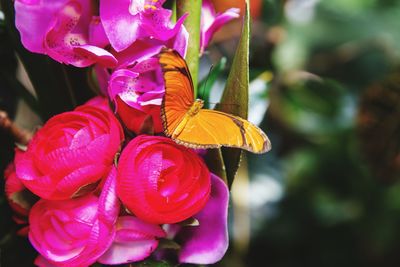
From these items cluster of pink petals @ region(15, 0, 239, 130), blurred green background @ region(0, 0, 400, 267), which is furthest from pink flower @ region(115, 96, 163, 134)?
blurred green background @ region(0, 0, 400, 267)

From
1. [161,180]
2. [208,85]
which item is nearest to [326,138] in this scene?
[208,85]

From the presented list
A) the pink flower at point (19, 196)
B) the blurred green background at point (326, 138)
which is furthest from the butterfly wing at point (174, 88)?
the blurred green background at point (326, 138)

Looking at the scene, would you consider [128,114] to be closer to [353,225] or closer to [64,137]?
[64,137]

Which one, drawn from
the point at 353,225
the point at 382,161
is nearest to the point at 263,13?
the point at 382,161

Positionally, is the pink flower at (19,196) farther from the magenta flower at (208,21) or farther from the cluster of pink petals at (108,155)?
the magenta flower at (208,21)

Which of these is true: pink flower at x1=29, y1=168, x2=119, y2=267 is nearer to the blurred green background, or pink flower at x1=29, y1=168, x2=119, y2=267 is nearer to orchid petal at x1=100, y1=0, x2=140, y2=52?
orchid petal at x1=100, y1=0, x2=140, y2=52

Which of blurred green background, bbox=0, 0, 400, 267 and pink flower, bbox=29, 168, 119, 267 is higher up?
pink flower, bbox=29, 168, 119, 267
